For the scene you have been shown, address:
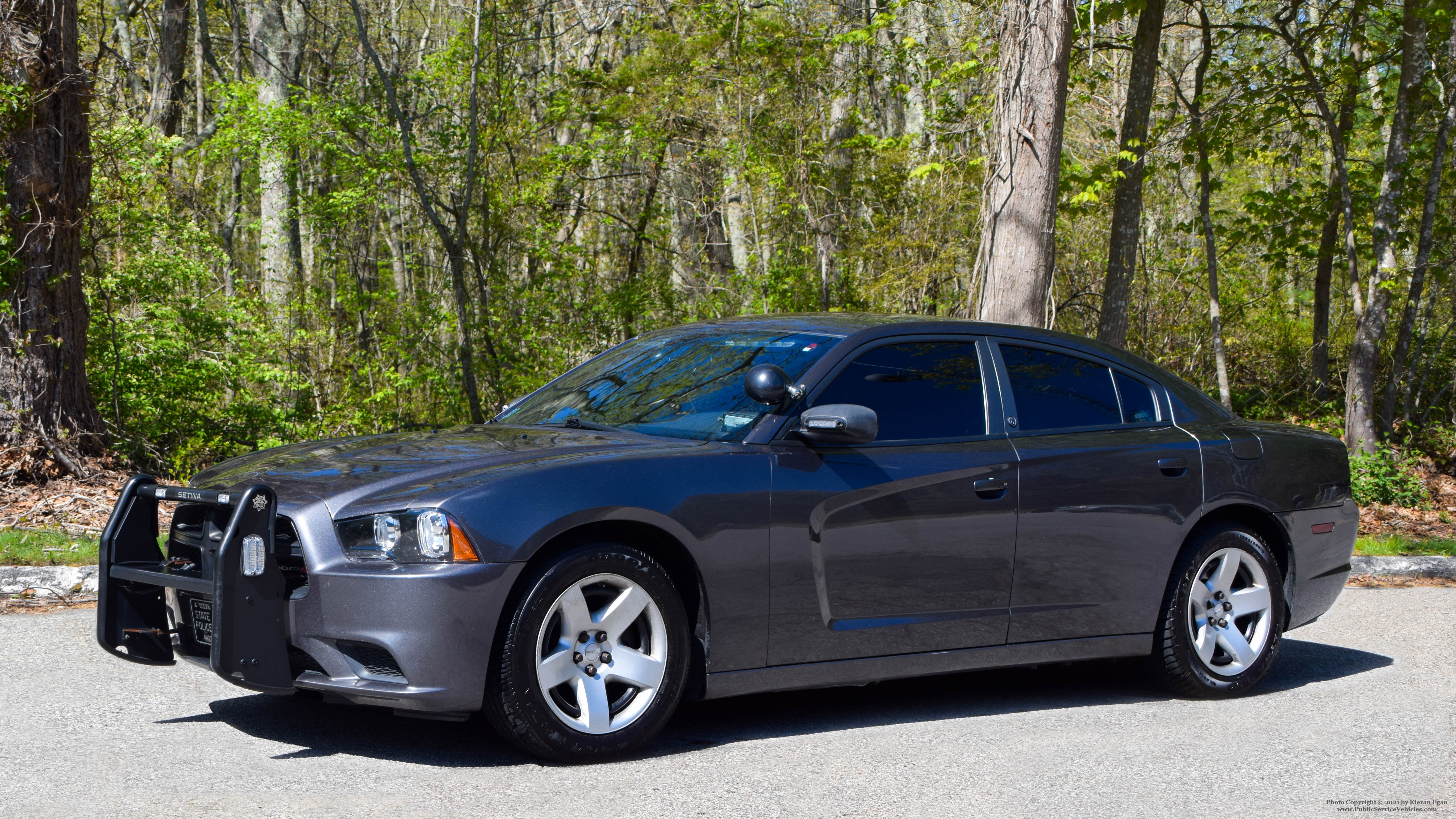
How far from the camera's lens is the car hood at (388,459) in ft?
14.1

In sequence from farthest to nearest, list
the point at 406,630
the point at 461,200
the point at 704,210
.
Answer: the point at 704,210, the point at 461,200, the point at 406,630

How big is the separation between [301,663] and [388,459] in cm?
78

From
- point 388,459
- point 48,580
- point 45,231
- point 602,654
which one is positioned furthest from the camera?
point 45,231

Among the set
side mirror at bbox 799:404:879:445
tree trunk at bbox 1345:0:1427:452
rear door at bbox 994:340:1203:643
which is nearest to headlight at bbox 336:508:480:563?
side mirror at bbox 799:404:879:445

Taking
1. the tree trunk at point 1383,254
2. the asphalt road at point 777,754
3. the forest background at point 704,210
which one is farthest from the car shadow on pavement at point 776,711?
the tree trunk at point 1383,254

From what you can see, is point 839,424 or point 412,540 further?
point 839,424

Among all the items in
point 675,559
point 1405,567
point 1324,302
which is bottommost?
point 1405,567

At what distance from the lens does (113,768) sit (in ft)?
14.1

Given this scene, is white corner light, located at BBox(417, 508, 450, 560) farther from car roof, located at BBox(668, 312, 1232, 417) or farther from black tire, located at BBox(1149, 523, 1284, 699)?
black tire, located at BBox(1149, 523, 1284, 699)

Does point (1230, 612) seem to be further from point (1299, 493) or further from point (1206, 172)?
point (1206, 172)

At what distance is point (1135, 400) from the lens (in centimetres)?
609

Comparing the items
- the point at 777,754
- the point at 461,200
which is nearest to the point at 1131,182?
the point at 461,200

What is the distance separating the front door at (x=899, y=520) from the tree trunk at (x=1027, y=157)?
462 cm

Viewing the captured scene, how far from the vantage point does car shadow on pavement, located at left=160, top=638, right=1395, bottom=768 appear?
466cm
